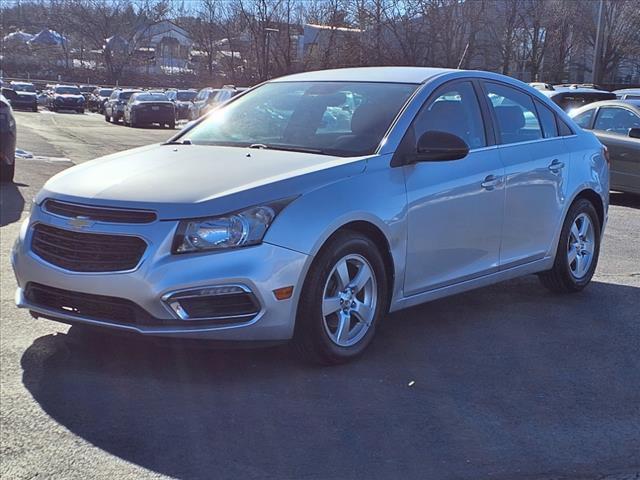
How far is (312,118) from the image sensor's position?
5344 millimetres

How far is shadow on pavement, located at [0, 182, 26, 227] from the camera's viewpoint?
887cm

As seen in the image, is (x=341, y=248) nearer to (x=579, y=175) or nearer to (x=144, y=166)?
(x=144, y=166)

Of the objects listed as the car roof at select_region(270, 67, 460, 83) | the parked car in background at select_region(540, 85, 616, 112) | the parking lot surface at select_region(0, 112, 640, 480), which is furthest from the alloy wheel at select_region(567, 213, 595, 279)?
the parked car in background at select_region(540, 85, 616, 112)

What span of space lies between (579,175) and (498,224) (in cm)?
128

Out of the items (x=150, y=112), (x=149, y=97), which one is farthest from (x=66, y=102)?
(x=150, y=112)

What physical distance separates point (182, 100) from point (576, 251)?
46216 millimetres

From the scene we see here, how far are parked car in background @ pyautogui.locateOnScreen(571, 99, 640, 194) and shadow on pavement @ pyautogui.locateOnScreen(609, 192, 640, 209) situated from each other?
1.18 ft

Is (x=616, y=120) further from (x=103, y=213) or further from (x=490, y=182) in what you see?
(x=103, y=213)

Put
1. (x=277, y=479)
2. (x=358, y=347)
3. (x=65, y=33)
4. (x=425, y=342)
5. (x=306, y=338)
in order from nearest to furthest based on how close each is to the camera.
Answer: (x=277, y=479) < (x=306, y=338) < (x=358, y=347) < (x=425, y=342) < (x=65, y=33)

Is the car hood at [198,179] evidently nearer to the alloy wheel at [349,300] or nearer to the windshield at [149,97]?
the alloy wheel at [349,300]

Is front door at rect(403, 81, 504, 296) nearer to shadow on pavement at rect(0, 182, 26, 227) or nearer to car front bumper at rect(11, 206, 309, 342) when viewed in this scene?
car front bumper at rect(11, 206, 309, 342)

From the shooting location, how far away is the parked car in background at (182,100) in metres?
45.4

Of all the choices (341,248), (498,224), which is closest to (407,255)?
(341,248)

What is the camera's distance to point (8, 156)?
1139 centimetres
